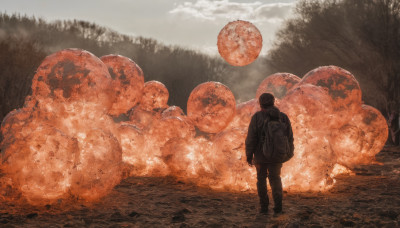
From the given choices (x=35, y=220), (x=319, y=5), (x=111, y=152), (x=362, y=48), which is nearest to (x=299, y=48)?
(x=319, y=5)

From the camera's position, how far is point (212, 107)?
7.60 m

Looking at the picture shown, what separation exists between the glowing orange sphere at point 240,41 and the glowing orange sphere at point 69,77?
269 cm

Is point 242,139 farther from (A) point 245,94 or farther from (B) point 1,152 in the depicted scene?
(A) point 245,94

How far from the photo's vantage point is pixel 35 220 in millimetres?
4676

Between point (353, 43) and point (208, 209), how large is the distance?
48.3ft

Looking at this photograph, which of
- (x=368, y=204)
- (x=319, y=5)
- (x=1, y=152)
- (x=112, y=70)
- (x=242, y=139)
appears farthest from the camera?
(x=319, y=5)

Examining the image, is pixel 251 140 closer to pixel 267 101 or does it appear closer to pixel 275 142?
pixel 275 142

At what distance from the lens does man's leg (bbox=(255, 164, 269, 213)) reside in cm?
492

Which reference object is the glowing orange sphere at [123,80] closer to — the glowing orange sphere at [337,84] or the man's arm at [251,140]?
the glowing orange sphere at [337,84]

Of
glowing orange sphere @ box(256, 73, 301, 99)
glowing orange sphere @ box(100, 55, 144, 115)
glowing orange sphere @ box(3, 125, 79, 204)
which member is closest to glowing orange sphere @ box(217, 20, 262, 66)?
glowing orange sphere @ box(256, 73, 301, 99)

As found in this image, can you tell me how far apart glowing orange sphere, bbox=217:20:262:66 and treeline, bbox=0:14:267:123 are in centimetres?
1304

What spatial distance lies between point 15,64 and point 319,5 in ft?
52.2

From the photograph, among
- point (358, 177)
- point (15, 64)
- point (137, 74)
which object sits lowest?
point (358, 177)

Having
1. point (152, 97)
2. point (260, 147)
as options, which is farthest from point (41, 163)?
point (152, 97)
